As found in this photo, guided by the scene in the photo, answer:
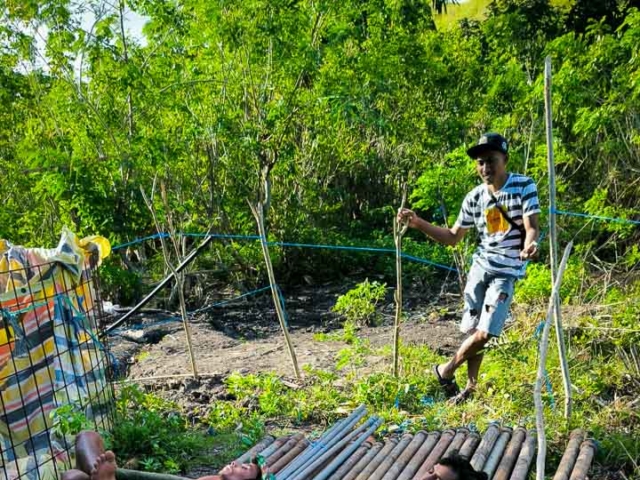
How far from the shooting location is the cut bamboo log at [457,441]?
384 centimetres

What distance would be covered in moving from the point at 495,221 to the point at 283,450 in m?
1.88

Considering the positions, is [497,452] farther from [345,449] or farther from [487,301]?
[487,301]

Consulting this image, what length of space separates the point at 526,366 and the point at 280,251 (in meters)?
4.71

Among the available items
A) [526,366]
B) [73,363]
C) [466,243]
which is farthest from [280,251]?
[73,363]

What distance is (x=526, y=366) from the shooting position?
16.2ft

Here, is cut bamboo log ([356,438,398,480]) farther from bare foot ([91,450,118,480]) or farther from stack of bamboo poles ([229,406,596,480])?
bare foot ([91,450,118,480])

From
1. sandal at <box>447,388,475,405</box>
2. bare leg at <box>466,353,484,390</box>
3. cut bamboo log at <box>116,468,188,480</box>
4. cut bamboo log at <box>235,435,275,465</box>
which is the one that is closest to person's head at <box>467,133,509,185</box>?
bare leg at <box>466,353,484,390</box>

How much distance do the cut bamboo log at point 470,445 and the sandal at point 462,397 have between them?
611mm

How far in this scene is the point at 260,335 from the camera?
7.60m

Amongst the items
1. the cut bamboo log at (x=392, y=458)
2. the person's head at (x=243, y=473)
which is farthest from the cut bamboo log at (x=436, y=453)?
the person's head at (x=243, y=473)

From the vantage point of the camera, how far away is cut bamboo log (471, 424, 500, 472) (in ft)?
11.9

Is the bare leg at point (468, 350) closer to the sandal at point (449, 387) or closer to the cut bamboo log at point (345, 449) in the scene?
the sandal at point (449, 387)

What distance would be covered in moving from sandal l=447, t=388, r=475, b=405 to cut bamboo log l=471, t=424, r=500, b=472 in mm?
636

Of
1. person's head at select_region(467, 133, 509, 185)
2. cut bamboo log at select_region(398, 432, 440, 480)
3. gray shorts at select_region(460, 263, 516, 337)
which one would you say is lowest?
cut bamboo log at select_region(398, 432, 440, 480)
